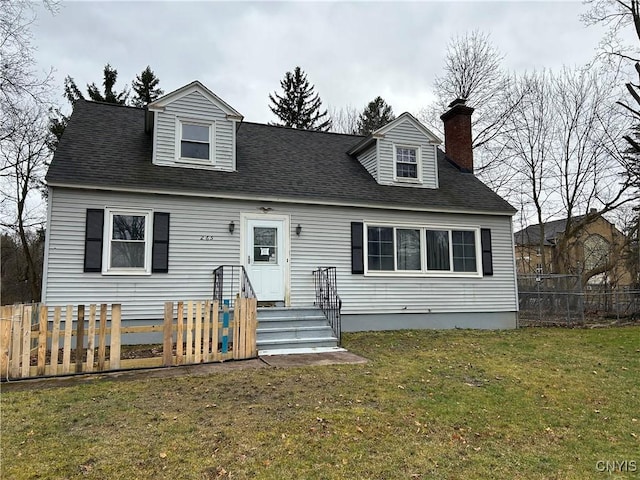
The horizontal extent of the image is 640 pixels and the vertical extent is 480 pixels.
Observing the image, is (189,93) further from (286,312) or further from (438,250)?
(438,250)

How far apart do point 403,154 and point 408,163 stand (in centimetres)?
31

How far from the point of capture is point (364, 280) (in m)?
11.0

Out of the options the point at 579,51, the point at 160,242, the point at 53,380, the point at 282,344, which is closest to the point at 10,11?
the point at 160,242

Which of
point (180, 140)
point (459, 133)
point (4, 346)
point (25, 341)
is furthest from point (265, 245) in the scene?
point (459, 133)

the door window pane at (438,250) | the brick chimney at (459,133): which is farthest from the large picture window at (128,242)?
the brick chimney at (459,133)

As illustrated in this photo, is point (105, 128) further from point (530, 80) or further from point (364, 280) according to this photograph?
point (530, 80)

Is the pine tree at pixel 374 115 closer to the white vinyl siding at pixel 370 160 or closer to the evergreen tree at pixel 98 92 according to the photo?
the evergreen tree at pixel 98 92

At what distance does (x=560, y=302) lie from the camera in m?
14.7

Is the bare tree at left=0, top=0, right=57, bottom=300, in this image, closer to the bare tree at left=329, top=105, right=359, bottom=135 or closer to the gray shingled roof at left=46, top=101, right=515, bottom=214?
the gray shingled roof at left=46, top=101, right=515, bottom=214

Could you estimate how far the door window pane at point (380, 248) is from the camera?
36.8ft

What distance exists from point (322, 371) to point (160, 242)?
17.0 ft

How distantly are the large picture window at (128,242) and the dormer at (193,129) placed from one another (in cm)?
168

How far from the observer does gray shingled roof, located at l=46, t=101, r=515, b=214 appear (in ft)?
31.3

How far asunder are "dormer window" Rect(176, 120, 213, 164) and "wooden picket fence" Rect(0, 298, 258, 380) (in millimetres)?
4631
